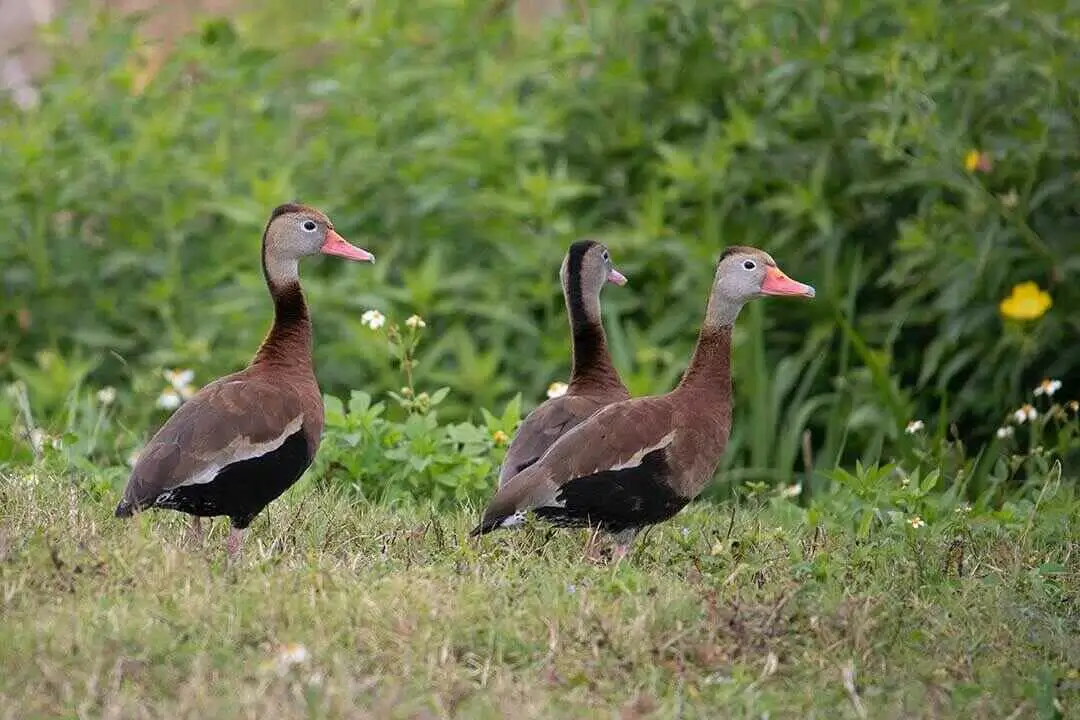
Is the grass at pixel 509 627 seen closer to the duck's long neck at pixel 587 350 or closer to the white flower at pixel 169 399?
the duck's long neck at pixel 587 350

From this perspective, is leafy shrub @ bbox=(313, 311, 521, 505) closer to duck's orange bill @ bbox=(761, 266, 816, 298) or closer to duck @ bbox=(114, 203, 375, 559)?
duck @ bbox=(114, 203, 375, 559)

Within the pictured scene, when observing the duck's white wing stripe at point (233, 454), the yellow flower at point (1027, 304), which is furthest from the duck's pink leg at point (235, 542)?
the yellow flower at point (1027, 304)

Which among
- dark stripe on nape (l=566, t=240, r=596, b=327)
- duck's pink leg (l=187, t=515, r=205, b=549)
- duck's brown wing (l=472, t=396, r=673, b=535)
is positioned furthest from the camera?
dark stripe on nape (l=566, t=240, r=596, b=327)

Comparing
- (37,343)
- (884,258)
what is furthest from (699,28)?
(37,343)

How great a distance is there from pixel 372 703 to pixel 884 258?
5228mm

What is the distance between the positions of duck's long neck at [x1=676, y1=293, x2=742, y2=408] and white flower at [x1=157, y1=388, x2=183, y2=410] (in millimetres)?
2632

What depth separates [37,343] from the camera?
930cm

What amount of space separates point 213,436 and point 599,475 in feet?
3.77

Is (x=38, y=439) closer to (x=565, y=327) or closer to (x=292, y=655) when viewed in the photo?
(x=565, y=327)

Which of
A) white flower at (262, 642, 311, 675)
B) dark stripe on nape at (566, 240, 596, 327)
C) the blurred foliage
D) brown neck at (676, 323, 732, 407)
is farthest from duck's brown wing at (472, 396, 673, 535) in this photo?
the blurred foliage

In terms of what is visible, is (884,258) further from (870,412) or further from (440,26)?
(440,26)

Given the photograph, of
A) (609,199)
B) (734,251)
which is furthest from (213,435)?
(609,199)

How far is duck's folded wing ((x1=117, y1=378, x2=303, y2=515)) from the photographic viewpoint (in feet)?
18.2

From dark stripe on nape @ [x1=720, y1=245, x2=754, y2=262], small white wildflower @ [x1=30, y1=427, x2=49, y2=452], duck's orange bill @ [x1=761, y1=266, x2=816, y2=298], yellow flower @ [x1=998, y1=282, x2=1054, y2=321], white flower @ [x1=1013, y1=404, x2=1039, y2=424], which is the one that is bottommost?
small white wildflower @ [x1=30, y1=427, x2=49, y2=452]
